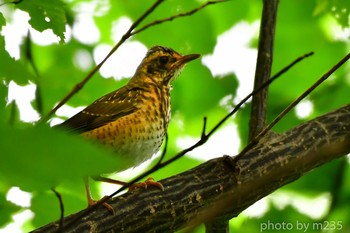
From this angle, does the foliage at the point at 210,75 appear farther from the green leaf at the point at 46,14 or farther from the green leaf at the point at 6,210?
the green leaf at the point at 46,14

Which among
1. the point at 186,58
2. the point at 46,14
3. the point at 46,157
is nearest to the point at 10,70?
the point at 46,14

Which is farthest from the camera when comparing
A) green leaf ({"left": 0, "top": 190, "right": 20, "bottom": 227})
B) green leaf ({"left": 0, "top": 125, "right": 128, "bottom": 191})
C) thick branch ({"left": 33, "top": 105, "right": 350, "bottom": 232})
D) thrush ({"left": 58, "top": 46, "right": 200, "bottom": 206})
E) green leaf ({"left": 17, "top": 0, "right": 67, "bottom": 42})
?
thrush ({"left": 58, "top": 46, "right": 200, "bottom": 206})

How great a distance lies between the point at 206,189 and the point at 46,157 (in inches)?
107

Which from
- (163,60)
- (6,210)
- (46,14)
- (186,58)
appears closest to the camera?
(46,14)

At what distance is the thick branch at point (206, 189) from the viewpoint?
10.6 ft

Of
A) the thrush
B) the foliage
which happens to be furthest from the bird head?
the foliage

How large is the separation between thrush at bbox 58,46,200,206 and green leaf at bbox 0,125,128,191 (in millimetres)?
3116

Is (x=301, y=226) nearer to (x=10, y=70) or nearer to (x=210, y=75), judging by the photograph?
(x=210, y=75)

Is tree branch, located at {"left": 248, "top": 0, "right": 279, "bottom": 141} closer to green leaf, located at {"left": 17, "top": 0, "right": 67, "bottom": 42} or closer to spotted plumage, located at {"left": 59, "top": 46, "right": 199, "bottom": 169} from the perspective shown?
spotted plumage, located at {"left": 59, "top": 46, "right": 199, "bottom": 169}

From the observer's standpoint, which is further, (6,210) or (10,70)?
(6,210)

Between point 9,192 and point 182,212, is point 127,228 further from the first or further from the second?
point 9,192

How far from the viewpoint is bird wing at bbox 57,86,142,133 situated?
15.1 ft

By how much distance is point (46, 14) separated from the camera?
9.90ft

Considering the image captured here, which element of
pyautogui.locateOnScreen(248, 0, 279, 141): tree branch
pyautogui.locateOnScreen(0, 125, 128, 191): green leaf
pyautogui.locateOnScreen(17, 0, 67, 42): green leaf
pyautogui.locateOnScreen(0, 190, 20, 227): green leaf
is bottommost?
pyautogui.locateOnScreen(0, 125, 128, 191): green leaf
